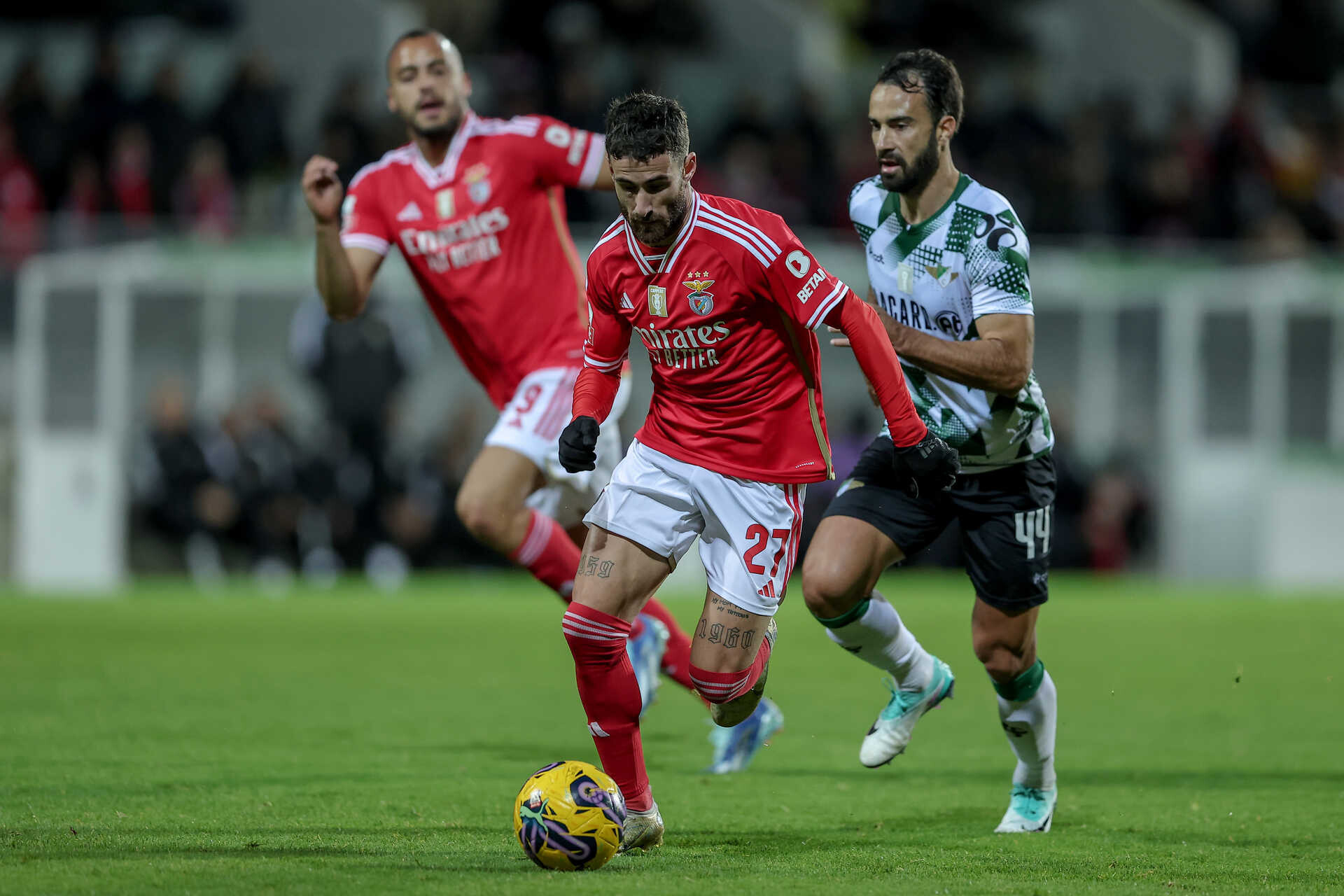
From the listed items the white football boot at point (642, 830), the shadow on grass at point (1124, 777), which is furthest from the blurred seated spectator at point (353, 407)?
the white football boot at point (642, 830)

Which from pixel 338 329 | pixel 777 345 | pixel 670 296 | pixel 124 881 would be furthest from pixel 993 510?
pixel 338 329

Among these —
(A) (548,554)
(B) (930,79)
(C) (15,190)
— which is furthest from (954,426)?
(C) (15,190)

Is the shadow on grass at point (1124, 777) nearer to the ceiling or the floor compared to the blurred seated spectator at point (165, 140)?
nearer to the floor

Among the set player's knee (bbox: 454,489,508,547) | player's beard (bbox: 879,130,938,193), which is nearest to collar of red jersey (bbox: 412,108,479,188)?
player's knee (bbox: 454,489,508,547)

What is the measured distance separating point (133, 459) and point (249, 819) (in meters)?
11.2

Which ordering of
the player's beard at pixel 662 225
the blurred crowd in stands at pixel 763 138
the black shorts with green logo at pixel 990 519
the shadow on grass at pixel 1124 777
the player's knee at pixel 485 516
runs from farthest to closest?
the blurred crowd in stands at pixel 763 138
the player's knee at pixel 485 516
the shadow on grass at pixel 1124 777
the black shorts with green logo at pixel 990 519
the player's beard at pixel 662 225

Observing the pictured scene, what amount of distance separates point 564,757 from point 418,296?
10474mm

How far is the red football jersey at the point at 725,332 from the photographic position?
5.02 m

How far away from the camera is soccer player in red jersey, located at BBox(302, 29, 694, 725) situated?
7047 mm

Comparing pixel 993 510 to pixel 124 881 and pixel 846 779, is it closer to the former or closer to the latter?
pixel 846 779

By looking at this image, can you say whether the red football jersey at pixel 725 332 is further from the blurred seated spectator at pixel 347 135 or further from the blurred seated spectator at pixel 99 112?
the blurred seated spectator at pixel 99 112

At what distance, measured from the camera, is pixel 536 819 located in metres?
4.59

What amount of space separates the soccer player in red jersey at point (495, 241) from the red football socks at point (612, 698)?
1.90 metres

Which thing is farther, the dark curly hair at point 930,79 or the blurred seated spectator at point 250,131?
the blurred seated spectator at point 250,131
